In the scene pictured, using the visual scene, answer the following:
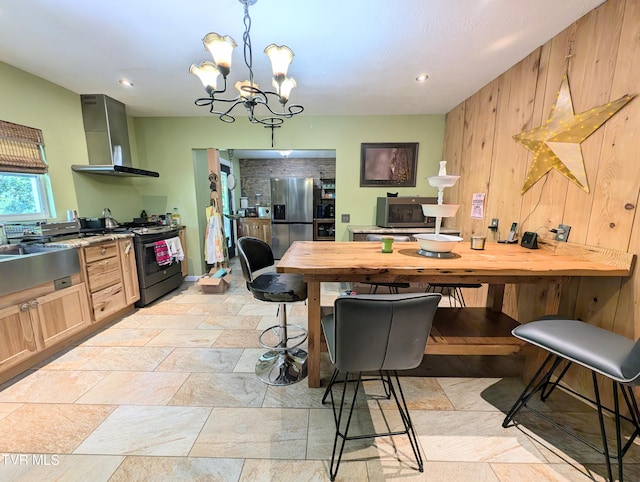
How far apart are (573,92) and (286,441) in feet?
9.50

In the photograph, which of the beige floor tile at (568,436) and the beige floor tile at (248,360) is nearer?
the beige floor tile at (568,436)

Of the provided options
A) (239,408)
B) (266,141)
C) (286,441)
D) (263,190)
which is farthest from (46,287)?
(263,190)

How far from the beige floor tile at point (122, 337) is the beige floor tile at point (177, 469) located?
4.15ft

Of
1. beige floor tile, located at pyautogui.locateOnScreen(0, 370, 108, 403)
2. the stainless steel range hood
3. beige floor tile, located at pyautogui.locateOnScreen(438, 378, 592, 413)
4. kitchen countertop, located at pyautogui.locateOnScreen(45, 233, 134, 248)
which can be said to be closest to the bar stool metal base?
beige floor tile, located at pyautogui.locateOnScreen(438, 378, 592, 413)

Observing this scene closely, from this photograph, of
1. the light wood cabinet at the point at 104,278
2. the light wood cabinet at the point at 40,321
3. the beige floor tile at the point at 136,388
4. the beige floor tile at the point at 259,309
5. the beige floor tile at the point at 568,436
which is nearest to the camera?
the beige floor tile at the point at 568,436

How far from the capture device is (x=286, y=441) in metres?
1.38

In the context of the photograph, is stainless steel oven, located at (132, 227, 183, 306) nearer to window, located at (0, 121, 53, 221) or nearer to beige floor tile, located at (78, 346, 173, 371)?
window, located at (0, 121, 53, 221)

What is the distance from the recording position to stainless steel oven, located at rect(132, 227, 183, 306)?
3.00 m

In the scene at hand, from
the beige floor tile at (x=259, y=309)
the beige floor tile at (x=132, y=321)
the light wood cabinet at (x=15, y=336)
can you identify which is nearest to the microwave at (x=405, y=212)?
the beige floor tile at (x=259, y=309)

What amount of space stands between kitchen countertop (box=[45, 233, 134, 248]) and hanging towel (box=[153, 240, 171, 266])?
12.7 inches

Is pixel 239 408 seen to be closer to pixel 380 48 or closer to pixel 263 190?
pixel 380 48

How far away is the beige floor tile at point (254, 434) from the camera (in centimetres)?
132

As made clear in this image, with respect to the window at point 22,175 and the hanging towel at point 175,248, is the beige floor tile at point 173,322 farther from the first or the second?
the window at point 22,175

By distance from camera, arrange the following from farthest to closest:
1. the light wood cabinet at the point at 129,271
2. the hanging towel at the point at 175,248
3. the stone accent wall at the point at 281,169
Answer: the stone accent wall at the point at 281,169
the hanging towel at the point at 175,248
the light wood cabinet at the point at 129,271
